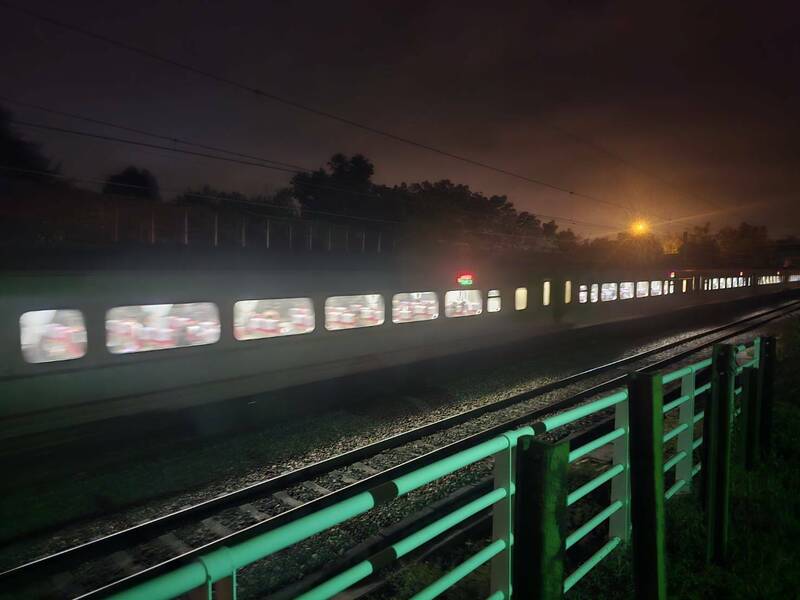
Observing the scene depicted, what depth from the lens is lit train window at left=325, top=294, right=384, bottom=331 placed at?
369 inches

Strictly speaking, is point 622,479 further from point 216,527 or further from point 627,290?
point 627,290

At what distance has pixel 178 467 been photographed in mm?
5816

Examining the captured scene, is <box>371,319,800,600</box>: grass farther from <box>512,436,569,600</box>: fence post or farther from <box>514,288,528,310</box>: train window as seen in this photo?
<box>514,288,528,310</box>: train window


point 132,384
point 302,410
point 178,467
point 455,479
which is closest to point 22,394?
point 132,384

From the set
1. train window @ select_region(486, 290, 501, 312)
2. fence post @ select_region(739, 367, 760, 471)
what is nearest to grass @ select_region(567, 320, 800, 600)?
fence post @ select_region(739, 367, 760, 471)

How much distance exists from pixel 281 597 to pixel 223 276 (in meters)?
5.49

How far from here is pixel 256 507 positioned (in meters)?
4.91

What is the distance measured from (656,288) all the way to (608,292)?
5271 mm

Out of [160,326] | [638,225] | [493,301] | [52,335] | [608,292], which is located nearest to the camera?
[52,335]

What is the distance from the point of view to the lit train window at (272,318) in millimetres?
8078

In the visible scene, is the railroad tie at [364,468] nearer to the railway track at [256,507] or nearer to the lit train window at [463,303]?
the railway track at [256,507]

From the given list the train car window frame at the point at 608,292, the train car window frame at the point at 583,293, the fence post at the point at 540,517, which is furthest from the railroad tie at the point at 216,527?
the train car window frame at the point at 608,292

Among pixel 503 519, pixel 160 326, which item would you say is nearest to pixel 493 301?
pixel 160 326

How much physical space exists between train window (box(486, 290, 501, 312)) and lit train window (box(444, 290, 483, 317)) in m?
0.34
